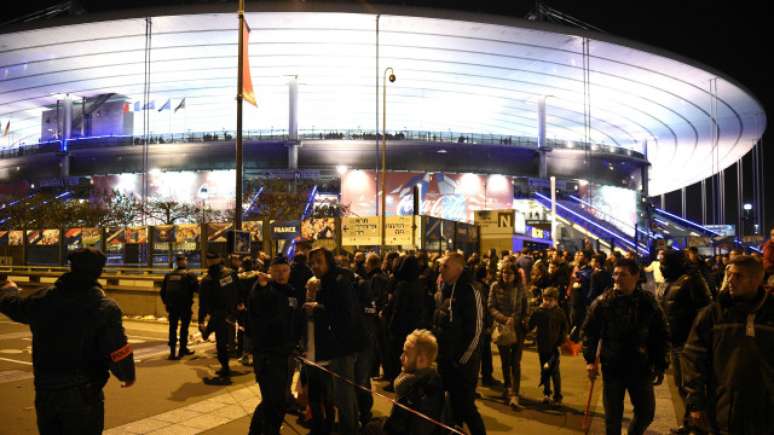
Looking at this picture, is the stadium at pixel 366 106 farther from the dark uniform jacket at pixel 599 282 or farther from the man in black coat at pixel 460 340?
the man in black coat at pixel 460 340

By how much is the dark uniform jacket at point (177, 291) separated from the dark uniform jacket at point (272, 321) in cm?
587

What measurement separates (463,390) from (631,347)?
4.91 ft

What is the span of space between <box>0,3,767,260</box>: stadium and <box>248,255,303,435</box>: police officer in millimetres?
34166

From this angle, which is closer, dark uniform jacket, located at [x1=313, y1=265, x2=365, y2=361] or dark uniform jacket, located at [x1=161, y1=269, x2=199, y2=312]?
dark uniform jacket, located at [x1=313, y1=265, x2=365, y2=361]

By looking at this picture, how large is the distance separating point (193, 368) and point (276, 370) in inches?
209

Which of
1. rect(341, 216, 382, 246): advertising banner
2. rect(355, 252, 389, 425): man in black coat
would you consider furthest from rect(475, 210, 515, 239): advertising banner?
rect(355, 252, 389, 425): man in black coat

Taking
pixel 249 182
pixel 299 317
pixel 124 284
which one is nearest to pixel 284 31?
pixel 249 182

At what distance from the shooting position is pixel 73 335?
3742 millimetres

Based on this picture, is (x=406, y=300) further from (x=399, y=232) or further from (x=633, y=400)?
(x=399, y=232)

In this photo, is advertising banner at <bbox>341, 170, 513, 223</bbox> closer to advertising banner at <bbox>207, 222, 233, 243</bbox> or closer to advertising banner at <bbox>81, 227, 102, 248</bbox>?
advertising banner at <bbox>81, 227, 102, 248</bbox>

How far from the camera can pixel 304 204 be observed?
43.4 meters

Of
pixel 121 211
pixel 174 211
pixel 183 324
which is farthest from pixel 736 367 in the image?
pixel 121 211

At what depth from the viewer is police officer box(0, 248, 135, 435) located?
3.69 metres

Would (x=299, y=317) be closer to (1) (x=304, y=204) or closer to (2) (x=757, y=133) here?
(1) (x=304, y=204)
